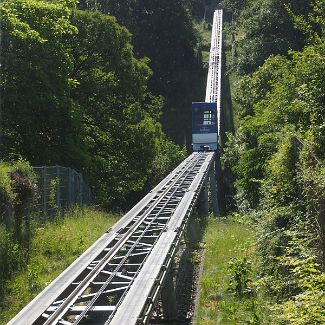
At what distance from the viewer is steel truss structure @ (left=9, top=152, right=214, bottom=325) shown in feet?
28.4

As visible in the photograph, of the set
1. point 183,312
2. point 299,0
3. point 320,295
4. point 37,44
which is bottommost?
point 183,312

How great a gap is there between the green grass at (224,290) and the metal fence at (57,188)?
505 cm

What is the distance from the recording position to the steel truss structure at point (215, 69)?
52.8 m

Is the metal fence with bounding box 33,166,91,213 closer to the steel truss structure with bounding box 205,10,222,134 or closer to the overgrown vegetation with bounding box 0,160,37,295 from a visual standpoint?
the overgrown vegetation with bounding box 0,160,37,295

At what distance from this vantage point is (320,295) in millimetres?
7023

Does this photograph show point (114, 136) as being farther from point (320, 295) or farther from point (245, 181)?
point (320, 295)

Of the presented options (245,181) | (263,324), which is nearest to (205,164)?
(245,181)

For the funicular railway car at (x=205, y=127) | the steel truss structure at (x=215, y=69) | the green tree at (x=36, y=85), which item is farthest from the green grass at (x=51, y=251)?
the steel truss structure at (x=215, y=69)

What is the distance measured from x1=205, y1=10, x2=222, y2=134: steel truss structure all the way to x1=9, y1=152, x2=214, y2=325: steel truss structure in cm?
3367

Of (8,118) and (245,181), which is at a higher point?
(8,118)

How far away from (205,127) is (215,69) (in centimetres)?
2068

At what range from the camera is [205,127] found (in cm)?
4253

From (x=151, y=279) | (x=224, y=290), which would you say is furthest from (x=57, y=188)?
(x=151, y=279)

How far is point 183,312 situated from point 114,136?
19020 millimetres
